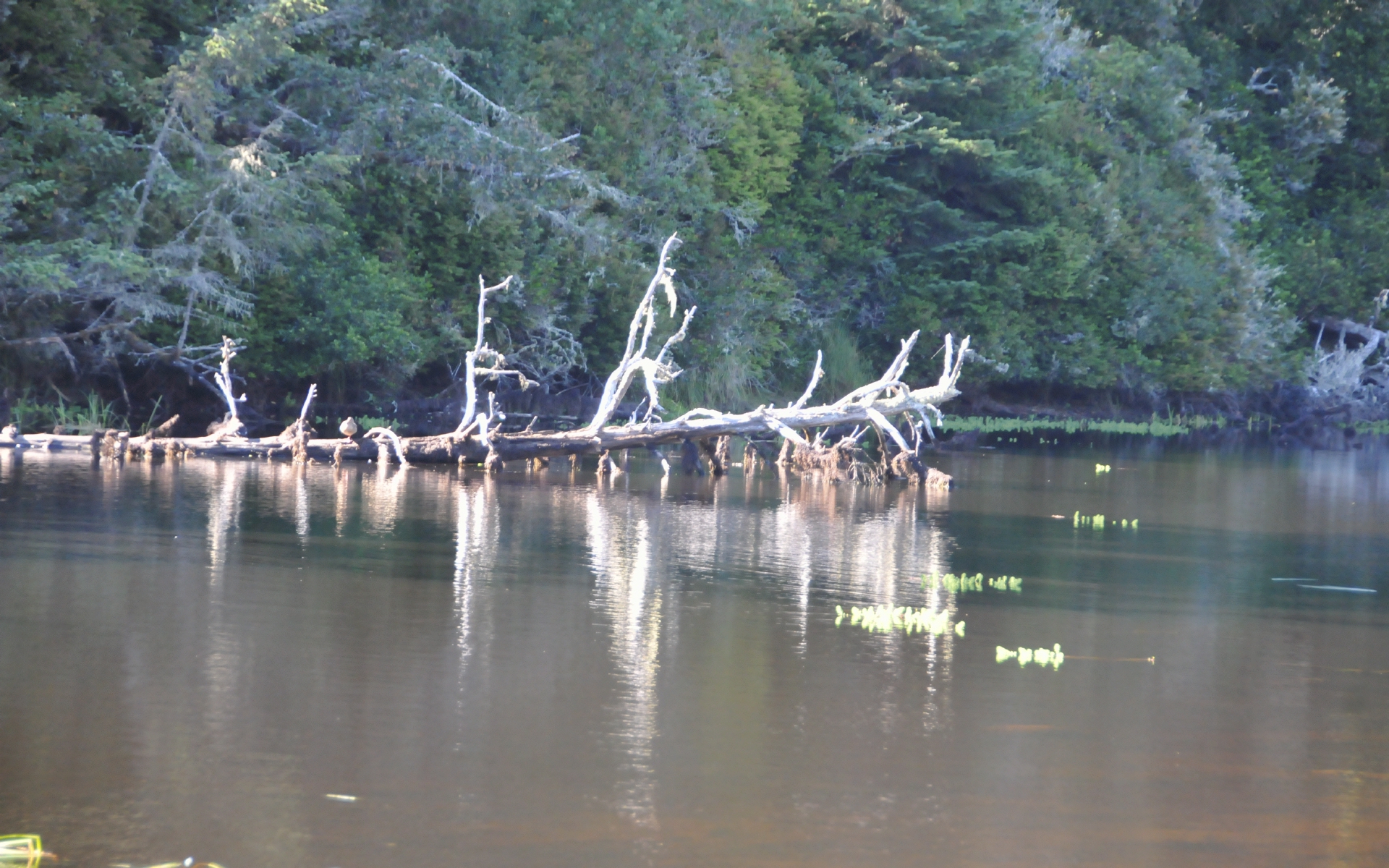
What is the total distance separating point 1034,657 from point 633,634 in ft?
7.58

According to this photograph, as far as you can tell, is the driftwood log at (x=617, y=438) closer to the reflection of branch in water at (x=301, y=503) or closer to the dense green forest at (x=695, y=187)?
the reflection of branch in water at (x=301, y=503)

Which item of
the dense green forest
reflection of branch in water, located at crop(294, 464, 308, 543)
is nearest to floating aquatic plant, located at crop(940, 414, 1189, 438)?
the dense green forest

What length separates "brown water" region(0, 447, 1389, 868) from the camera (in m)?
6.42

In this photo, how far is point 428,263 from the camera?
2892cm

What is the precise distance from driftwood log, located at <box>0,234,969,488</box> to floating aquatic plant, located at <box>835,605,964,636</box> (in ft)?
28.8

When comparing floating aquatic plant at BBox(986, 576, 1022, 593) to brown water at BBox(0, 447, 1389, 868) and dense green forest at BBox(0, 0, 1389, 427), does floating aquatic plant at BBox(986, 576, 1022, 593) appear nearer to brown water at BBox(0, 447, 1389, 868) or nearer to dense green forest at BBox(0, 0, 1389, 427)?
brown water at BBox(0, 447, 1389, 868)

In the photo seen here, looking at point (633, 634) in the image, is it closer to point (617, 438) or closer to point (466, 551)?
point (466, 551)

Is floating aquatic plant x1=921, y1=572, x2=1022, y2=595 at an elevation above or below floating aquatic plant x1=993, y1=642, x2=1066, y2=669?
above

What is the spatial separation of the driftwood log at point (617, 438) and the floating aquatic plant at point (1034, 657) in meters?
9.93

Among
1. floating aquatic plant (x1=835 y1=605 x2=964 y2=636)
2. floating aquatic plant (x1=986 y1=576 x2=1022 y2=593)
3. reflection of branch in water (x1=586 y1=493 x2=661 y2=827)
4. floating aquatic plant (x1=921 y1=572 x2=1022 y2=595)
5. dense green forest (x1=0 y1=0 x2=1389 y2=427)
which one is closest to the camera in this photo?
reflection of branch in water (x1=586 y1=493 x2=661 y2=827)

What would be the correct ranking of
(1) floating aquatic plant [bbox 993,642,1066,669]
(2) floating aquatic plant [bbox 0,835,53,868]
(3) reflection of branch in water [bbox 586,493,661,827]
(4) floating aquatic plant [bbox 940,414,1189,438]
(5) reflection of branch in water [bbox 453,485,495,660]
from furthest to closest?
1. (4) floating aquatic plant [bbox 940,414,1189,438]
2. (5) reflection of branch in water [bbox 453,485,495,660]
3. (1) floating aquatic plant [bbox 993,642,1066,669]
4. (3) reflection of branch in water [bbox 586,493,661,827]
5. (2) floating aquatic plant [bbox 0,835,53,868]

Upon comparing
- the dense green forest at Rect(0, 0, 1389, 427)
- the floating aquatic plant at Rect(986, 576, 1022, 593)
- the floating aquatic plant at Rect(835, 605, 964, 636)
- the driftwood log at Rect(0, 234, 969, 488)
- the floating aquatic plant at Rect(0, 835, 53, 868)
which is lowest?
the floating aquatic plant at Rect(0, 835, 53, 868)

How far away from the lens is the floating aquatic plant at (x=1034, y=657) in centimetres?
979

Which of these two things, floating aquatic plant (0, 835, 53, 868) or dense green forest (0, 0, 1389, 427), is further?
dense green forest (0, 0, 1389, 427)
